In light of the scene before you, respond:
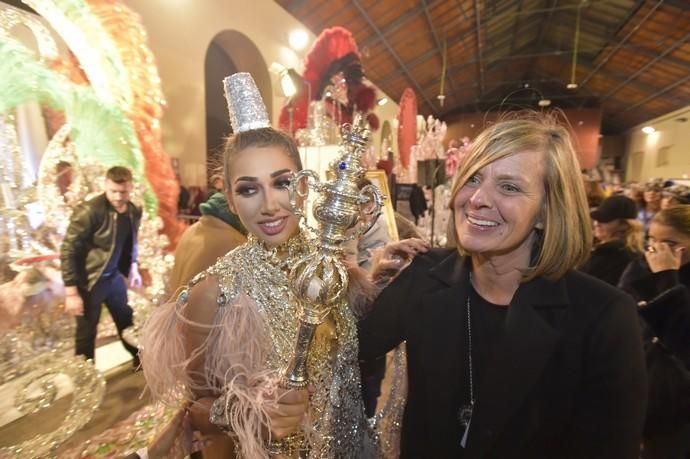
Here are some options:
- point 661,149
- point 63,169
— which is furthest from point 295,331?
point 661,149

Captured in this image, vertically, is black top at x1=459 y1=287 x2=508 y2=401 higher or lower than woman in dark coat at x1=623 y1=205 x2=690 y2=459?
higher

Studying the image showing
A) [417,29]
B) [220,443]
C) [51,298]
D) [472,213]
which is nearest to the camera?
[472,213]

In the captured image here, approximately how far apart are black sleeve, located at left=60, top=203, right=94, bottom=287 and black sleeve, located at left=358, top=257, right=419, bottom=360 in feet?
8.71

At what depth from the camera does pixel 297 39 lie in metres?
5.43

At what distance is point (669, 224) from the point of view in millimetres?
1853

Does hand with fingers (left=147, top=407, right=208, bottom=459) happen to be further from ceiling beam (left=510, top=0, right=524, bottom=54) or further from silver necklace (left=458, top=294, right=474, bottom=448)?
ceiling beam (left=510, top=0, right=524, bottom=54)

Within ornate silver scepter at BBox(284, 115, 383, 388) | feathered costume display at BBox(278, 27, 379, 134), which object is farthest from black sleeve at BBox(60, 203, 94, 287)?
ornate silver scepter at BBox(284, 115, 383, 388)

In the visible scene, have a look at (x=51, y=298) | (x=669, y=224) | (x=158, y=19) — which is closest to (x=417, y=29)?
(x=158, y=19)

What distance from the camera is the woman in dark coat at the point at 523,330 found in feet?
2.97

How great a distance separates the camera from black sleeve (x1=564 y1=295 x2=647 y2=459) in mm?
877

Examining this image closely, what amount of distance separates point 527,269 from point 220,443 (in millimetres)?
1106

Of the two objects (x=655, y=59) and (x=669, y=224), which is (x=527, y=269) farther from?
(x=655, y=59)

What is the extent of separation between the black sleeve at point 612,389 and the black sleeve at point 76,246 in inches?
128

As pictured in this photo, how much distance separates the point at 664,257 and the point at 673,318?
0.38 m
